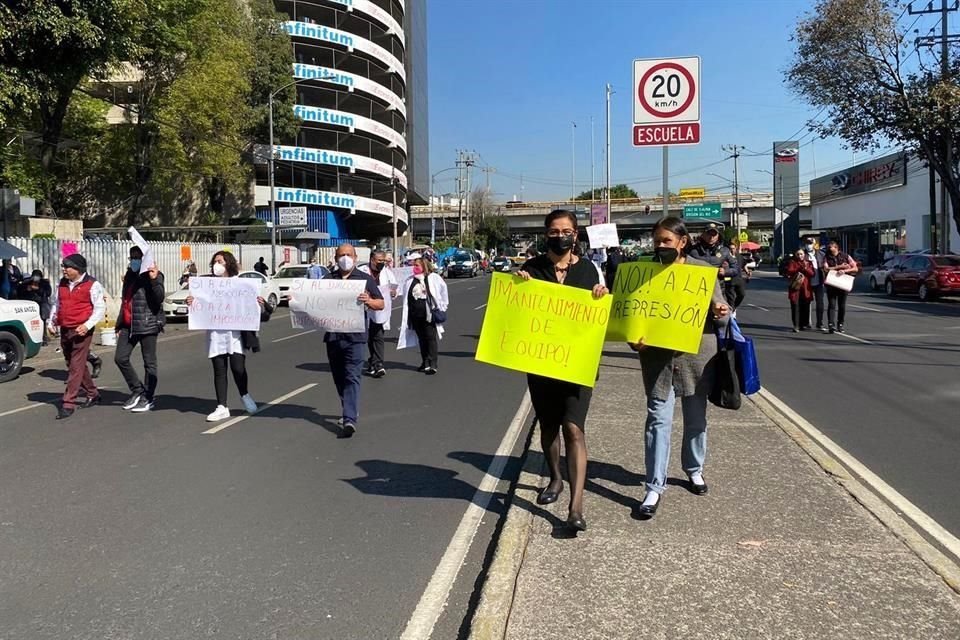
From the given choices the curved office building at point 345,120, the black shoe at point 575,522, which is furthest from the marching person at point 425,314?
the curved office building at point 345,120

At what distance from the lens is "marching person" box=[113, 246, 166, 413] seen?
8.66 meters

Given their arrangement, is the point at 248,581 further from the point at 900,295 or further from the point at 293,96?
the point at 293,96

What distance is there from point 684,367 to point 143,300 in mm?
6379

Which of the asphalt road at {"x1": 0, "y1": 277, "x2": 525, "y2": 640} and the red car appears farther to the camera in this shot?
the red car

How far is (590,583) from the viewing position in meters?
3.82

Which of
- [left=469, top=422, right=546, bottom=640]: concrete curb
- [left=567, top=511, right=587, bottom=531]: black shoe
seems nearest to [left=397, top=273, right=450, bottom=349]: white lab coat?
[left=469, top=422, right=546, bottom=640]: concrete curb

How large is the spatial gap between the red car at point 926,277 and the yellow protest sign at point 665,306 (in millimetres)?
23385

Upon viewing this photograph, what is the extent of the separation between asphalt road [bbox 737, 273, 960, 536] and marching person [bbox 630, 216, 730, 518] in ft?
5.52

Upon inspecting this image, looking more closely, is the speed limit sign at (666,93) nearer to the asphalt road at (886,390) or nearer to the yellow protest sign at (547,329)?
the asphalt road at (886,390)

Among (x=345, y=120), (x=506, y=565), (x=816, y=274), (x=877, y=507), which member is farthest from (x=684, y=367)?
(x=345, y=120)


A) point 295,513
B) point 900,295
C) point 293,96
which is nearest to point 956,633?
point 295,513

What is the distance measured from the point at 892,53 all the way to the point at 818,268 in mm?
16374

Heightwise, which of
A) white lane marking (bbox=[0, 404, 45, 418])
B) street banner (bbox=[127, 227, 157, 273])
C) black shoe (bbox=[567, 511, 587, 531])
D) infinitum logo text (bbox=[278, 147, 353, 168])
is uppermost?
infinitum logo text (bbox=[278, 147, 353, 168])

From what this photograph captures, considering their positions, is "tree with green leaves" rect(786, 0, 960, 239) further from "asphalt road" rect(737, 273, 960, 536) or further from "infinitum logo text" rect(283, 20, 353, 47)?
"infinitum logo text" rect(283, 20, 353, 47)
